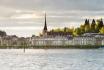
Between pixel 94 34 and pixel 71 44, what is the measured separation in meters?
9.14

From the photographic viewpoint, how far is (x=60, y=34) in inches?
7657

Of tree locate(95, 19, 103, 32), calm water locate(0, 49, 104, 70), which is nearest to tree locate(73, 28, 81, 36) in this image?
tree locate(95, 19, 103, 32)

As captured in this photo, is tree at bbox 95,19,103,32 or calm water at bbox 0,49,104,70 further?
tree at bbox 95,19,103,32

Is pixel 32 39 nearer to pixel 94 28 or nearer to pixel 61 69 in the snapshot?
pixel 94 28

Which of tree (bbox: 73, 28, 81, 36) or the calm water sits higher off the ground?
tree (bbox: 73, 28, 81, 36)

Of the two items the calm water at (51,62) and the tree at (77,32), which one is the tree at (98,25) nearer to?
the tree at (77,32)

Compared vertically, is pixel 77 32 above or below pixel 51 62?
above

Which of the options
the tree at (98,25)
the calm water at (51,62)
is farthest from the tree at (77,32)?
the calm water at (51,62)

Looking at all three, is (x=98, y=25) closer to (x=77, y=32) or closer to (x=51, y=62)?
(x=77, y=32)

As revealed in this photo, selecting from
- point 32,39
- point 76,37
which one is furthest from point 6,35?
point 76,37

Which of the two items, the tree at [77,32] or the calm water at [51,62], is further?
the tree at [77,32]

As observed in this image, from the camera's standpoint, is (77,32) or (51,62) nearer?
(51,62)

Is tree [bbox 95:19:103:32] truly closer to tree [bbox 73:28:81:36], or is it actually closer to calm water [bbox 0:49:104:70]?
tree [bbox 73:28:81:36]

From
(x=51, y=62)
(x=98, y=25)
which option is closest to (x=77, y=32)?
(x=98, y=25)
